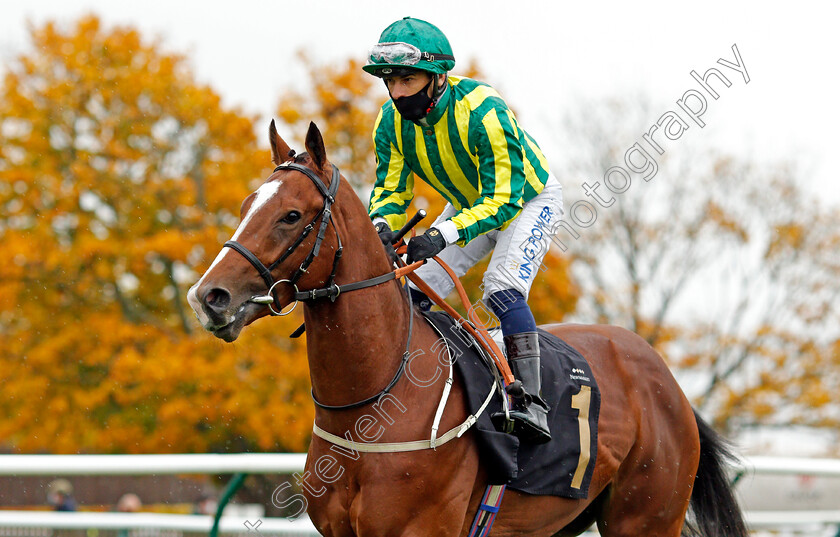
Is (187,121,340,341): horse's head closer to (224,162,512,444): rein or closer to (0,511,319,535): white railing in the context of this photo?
(224,162,512,444): rein

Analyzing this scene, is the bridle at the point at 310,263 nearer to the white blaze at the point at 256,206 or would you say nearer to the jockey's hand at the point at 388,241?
the white blaze at the point at 256,206

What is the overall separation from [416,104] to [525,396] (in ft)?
4.12

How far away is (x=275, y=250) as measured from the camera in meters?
→ 2.97

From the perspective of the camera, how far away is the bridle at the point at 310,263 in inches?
115

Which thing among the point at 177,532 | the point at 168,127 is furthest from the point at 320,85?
the point at 177,532

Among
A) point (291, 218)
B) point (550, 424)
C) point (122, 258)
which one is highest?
point (291, 218)

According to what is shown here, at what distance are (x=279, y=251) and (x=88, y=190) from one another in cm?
1277

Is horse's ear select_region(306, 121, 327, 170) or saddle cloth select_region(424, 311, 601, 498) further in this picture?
saddle cloth select_region(424, 311, 601, 498)

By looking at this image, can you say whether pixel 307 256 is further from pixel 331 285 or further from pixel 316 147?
pixel 316 147

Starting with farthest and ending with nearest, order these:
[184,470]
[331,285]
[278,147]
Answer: [184,470]
[278,147]
[331,285]

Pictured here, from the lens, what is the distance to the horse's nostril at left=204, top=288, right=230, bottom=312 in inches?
110

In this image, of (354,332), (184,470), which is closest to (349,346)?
(354,332)

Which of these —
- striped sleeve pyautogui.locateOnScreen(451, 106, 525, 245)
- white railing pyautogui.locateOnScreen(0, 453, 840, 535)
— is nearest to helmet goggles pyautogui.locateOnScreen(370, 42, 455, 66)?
striped sleeve pyautogui.locateOnScreen(451, 106, 525, 245)

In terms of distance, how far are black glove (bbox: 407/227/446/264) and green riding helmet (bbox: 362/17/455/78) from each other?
26.4 inches
